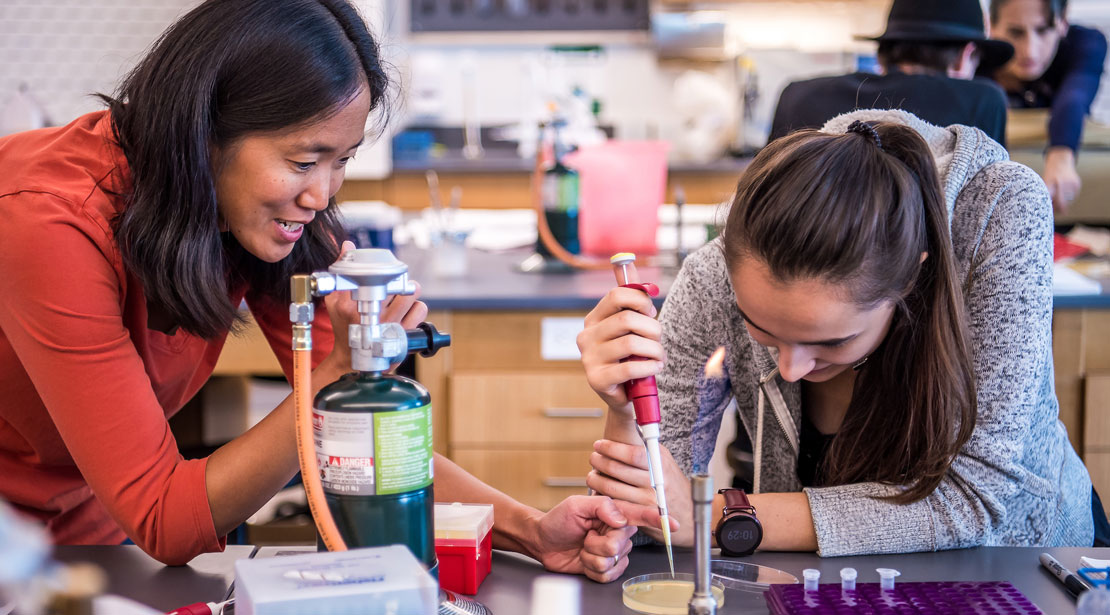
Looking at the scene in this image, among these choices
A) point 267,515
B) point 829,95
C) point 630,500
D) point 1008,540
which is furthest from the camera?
point 267,515

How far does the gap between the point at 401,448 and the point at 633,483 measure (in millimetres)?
381

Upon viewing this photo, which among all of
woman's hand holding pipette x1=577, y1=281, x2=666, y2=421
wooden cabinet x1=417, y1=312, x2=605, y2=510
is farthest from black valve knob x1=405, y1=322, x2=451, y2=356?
wooden cabinet x1=417, y1=312, x2=605, y2=510

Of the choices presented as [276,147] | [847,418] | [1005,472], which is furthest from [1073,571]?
[276,147]

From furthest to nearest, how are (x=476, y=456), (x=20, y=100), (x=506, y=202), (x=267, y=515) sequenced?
(x=506, y=202) → (x=20, y=100) → (x=267, y=515) → (x=476, y=456)

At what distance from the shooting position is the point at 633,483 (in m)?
1.13

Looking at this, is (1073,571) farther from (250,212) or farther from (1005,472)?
(250,212)

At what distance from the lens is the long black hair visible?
112cm

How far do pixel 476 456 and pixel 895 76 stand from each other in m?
1.24

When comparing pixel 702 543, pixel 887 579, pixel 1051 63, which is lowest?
pixel 887 579

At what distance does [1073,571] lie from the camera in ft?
3.31

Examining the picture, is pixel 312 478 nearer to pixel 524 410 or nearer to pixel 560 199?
pixel 524 410

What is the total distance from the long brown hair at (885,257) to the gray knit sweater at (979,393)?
35 mm

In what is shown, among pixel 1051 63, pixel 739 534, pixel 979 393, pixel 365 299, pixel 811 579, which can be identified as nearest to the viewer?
pixel 365 299

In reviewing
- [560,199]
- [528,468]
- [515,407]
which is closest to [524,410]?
[515,407]
